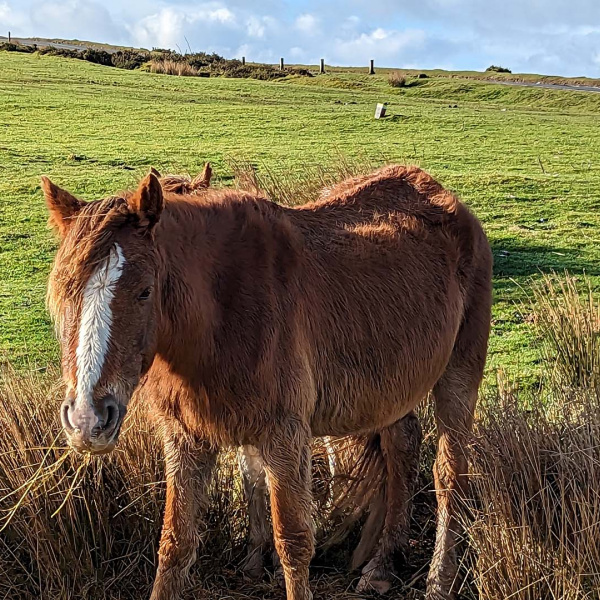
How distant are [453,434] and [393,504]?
60cm

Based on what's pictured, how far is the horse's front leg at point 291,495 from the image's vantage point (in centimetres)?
335

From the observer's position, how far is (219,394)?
10.5 feet

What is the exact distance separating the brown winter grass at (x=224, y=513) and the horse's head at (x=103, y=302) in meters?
0.88

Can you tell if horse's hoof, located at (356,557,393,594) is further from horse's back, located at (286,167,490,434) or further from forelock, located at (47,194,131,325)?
forelock, located at (47,194,131,325)

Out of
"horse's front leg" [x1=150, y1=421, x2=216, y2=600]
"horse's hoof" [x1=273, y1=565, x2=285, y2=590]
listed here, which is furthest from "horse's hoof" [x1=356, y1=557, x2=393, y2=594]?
"horse's front leg" [x1=150, y1=421, x2=216, y2=600]

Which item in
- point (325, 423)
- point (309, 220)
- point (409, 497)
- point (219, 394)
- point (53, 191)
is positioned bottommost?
point (409, 497)

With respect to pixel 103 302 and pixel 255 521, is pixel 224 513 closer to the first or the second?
pixel 255 521

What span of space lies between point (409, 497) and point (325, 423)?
1.14m

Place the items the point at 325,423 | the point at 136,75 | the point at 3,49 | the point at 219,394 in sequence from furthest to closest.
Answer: the point at 3,49, the point at 136,75, the point at 325,423, the point at 219,394

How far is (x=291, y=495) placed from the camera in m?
3.39

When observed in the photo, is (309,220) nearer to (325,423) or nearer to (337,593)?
(325,423)

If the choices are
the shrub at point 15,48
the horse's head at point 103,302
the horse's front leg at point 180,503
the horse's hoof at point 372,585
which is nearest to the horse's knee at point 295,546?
the horse's front leg at point 180,503

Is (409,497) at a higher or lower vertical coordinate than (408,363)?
lower

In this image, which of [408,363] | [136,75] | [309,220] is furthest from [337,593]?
[136,75]
